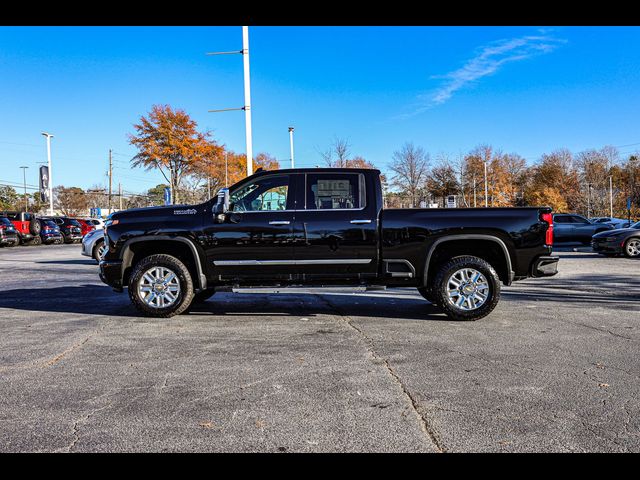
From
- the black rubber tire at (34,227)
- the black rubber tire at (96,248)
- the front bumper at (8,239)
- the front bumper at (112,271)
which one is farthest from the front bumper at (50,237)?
the front bumper at (112,271)

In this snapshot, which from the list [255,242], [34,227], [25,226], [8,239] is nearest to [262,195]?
[255,242]

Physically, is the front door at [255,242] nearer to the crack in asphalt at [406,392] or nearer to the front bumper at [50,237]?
the crack in asphalt at [406,392]

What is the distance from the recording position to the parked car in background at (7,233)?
84.4 ft

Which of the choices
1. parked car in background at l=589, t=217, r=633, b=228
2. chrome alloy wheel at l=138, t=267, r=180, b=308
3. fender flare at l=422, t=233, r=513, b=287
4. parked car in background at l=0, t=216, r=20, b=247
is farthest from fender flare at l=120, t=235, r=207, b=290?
parked car in background at l=589, t=217, r=633, b=228

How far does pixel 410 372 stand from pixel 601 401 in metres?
1.52

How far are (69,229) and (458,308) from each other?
31.1 metres

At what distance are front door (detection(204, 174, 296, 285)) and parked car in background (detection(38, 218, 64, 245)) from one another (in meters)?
27.4

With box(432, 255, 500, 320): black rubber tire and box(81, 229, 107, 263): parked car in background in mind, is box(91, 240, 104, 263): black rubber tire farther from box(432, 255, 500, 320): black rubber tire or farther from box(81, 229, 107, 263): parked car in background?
box(432, 255, 500, 320): black rubber tire

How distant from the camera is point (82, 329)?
21.9 feet

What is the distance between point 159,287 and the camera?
23.8 feet

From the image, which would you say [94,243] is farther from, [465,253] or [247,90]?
[465,253]

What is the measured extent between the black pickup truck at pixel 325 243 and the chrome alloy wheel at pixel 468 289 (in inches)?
0.5

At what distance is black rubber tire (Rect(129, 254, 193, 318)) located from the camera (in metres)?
7.19
